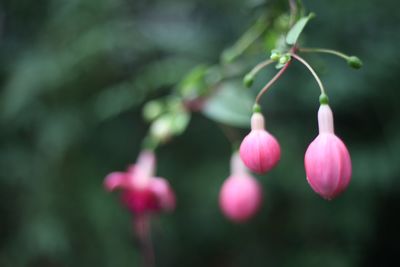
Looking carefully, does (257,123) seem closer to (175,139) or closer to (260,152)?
(260,152)

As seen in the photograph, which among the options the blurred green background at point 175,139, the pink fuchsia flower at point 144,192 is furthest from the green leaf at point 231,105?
the blurred green background at point 175,139

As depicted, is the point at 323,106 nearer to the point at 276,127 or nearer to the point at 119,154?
the point at 276,127

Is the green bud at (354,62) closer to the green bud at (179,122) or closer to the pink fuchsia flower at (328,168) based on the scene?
the pink fuchsia flower at (328,168)

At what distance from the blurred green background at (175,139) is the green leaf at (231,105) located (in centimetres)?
26

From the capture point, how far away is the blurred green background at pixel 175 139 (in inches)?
31.9

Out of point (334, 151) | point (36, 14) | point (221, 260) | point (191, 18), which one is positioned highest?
point (36, 14)

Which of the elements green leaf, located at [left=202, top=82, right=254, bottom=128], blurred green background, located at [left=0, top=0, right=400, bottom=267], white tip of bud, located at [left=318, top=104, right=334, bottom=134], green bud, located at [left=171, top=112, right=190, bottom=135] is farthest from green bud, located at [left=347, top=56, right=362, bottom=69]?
blurred green background, located at [left=0, top=0, right=400, bottom=267]

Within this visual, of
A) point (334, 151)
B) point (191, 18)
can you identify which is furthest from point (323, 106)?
point (191, 18)

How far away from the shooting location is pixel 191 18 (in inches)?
42.3

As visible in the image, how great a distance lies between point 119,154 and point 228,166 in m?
0.27

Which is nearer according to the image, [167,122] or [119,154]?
[167,122]

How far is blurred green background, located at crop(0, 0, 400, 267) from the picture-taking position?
81 centimetres

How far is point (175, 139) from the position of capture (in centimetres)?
100

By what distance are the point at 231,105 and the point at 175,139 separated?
45 centimetres
